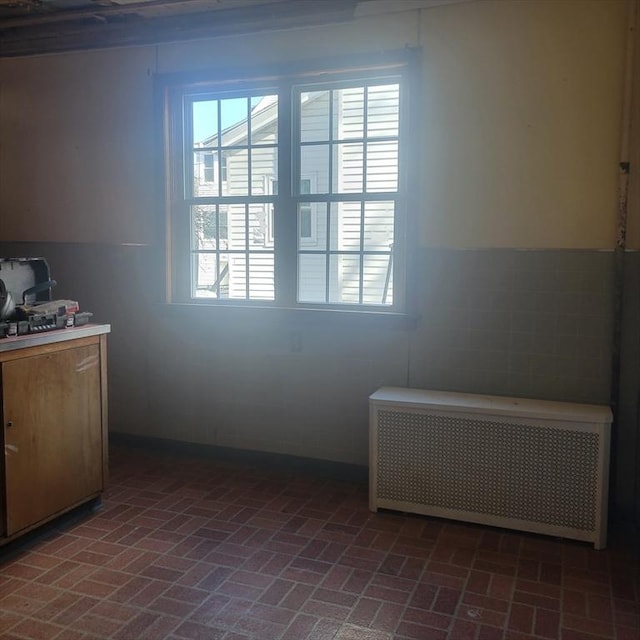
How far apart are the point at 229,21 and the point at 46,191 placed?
6.52 feet

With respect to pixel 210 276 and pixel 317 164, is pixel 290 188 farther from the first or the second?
pixel 210 276

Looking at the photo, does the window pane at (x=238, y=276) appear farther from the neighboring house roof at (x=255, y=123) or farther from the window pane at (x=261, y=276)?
the neighboring house roof at (x=255, y=123)

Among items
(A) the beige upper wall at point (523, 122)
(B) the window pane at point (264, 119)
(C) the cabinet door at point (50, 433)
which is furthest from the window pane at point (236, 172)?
(C) the cabinet door at point (50, 433)

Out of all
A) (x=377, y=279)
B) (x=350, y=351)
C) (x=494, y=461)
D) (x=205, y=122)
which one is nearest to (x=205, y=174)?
(x=205, y=122)

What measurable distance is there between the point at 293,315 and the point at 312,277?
0.29 meters

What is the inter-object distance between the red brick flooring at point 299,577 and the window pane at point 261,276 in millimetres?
1391

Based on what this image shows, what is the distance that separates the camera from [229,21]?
13.3ft

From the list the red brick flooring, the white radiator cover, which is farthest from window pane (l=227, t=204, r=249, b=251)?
the red brick flooring

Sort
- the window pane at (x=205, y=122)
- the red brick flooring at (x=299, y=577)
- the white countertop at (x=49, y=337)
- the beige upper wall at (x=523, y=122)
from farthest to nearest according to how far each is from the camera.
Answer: the window pane at (x=205, y=122) → the beige upper wall at (x=523, y=122) → the white countertop at (x=49, y=337) → the red brick flooring at (x=299, y=577)

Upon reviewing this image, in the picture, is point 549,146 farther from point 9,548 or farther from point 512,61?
point 9,548

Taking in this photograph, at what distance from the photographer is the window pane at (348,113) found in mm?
4070

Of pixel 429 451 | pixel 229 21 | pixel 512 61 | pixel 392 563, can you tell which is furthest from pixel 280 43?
pixel 392 563

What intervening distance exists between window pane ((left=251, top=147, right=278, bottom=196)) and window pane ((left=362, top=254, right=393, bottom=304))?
0.86 meters

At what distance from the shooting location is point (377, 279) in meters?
4.12
